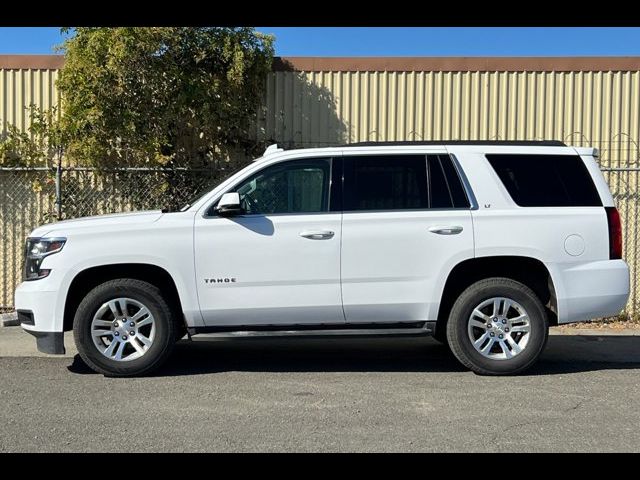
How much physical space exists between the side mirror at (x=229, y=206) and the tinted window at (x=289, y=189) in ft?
0.48

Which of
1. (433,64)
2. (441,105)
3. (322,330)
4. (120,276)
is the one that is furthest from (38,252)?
(433,64)

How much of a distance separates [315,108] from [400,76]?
135cm

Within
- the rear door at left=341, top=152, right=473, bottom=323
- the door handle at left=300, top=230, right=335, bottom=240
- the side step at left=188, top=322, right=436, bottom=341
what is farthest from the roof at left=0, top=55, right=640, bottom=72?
the side step at left=188, top=322, right=436, bottom=341

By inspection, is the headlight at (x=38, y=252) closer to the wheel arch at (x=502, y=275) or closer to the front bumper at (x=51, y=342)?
the front bumper at (x=51, y=342)

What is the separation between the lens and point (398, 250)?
6230 mm

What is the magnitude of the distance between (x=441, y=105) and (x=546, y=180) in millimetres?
4045

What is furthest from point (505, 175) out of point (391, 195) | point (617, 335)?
point (617, 335)

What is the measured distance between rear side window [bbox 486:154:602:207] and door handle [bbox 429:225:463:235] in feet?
2.10

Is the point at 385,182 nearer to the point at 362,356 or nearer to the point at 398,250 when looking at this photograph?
the point at 398,250

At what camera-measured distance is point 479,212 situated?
6340 millimetres

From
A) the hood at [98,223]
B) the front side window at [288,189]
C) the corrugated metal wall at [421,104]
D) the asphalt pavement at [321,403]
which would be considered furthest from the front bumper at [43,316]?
the corrugated metal wall at [421,104]

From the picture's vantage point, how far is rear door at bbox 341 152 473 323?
6234 millimetres

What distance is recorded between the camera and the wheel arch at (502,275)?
6426 millimetres

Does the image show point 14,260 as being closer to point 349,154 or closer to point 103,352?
point 103,352
